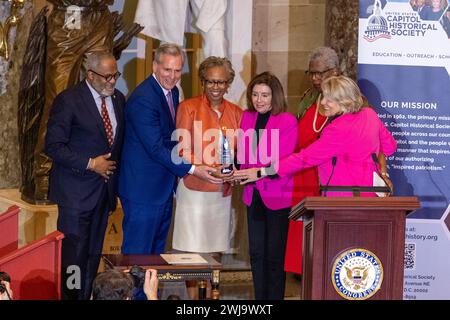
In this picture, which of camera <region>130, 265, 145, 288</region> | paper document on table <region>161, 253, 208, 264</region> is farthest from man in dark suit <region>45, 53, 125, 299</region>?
camera <region>130, 265, 145, 288</region>

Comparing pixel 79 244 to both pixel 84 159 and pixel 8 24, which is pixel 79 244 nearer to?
pixel 84 159

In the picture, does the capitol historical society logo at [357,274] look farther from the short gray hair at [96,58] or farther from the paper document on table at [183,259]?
the short gray hair at [96,58]

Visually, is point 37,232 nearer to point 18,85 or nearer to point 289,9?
point 18,85

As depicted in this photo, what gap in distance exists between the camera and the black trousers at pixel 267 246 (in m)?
6.70

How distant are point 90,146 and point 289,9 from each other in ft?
10.3

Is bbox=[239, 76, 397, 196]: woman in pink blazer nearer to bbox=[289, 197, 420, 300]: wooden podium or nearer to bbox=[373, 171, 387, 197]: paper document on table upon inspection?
bbox=[373, 171, 387, 197]: paper document on table

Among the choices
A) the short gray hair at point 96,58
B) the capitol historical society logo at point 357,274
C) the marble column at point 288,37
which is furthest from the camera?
the marble column at point 288,37

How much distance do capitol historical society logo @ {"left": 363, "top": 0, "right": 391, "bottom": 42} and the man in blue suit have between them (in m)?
1.41

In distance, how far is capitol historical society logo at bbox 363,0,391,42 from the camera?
727cm

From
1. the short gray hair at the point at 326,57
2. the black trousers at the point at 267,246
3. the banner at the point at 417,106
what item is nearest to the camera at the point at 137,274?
the black trousers at the point at 267,246

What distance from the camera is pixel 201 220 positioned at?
6.85 m

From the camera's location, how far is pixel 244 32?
8.63m

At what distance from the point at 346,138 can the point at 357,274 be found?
3.52ft
